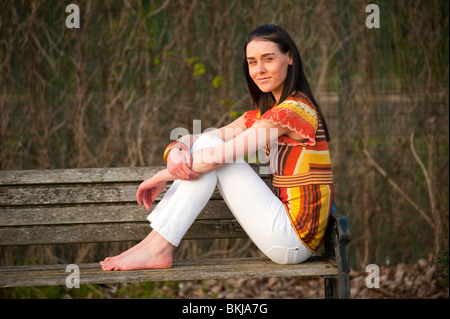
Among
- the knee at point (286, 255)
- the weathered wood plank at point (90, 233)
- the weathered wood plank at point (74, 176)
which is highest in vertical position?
the weathered wood plank at point (74, 176)

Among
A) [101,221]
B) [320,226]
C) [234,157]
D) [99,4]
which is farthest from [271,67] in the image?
[99,4]

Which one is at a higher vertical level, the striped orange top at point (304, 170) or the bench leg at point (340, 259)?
the striped orange top at point (304, 170)

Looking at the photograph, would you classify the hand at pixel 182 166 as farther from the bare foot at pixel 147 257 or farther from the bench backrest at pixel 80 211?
the bench backrest at pixel 80 211

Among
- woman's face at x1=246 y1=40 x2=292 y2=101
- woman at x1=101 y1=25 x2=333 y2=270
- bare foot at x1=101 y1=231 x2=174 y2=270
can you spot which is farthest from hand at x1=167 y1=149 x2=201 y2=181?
woman's face at x1=246 y1=40 x2=292 y2=101

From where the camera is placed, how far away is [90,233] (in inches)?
112

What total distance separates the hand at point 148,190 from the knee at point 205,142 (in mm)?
241

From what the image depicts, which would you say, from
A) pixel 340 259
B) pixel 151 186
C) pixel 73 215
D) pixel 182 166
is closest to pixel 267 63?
pixel 182 166

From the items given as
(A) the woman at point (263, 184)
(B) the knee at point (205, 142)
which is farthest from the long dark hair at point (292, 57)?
(B) the knee at point (205, 142)

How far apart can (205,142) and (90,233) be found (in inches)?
33.9

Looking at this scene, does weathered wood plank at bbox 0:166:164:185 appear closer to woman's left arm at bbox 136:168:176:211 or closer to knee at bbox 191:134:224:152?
woman's left arm at bbox 136:168:176:211

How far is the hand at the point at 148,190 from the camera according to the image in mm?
2539

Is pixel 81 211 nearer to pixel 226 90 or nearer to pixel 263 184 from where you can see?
pixel 263 184

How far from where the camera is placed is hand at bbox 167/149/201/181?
2357 millimetres

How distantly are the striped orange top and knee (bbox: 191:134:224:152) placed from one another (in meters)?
0.23
